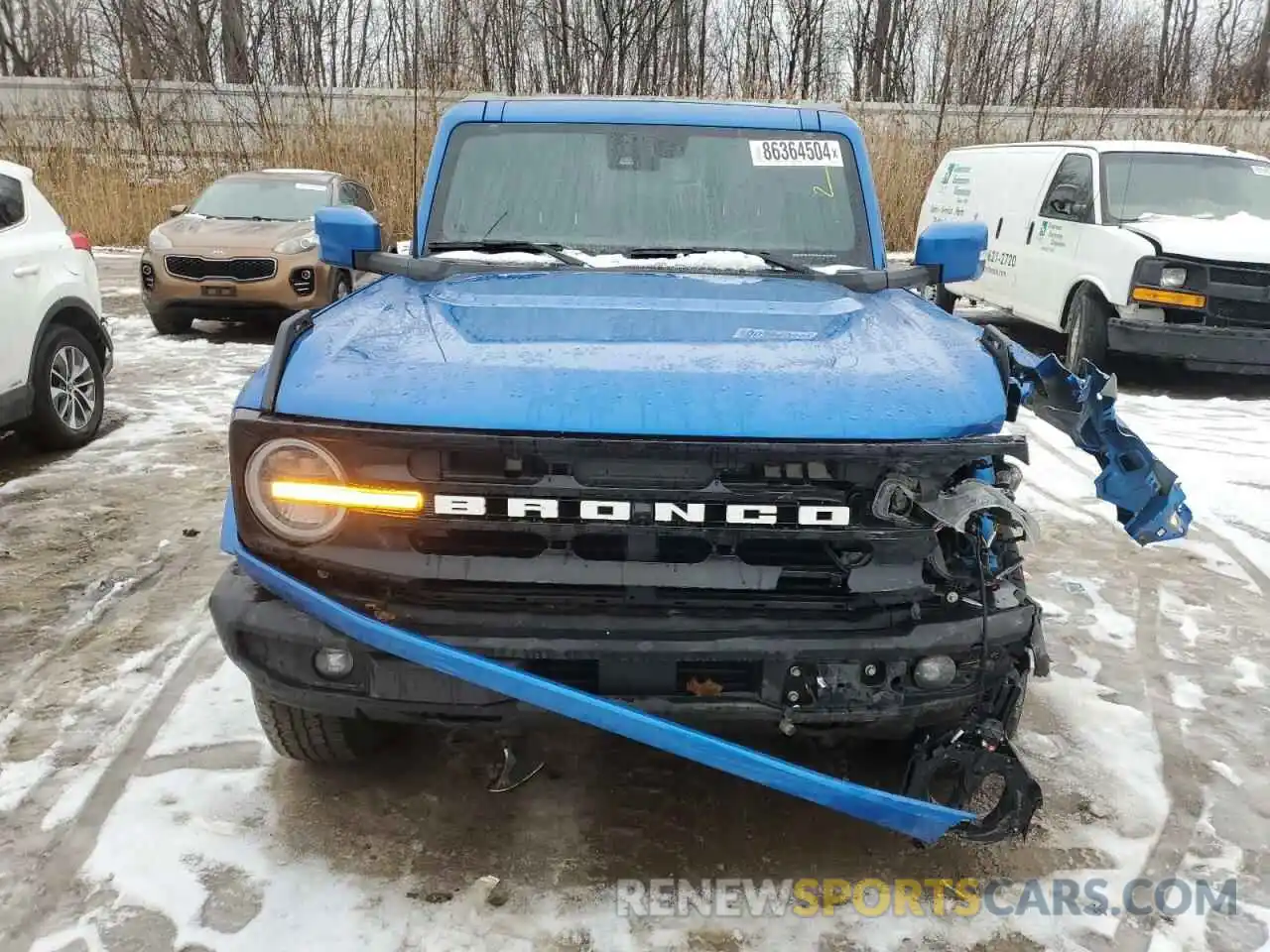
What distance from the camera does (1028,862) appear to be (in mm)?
2598

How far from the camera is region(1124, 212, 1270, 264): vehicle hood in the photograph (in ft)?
24.2

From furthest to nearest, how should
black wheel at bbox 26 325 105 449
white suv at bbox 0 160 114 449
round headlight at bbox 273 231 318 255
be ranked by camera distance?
round headlight at bbox 273 231 318 255 < black wheel at bbox 26 325 105 449 < white suv at bbox 0 160 114 449

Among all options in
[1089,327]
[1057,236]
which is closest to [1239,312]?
[1089,327]

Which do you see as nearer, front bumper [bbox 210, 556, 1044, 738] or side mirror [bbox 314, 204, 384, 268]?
front bumper [bbox 210, 556, 1044, 738]

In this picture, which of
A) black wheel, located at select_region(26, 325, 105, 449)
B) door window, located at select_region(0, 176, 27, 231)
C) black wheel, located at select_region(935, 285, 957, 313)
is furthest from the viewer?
black wheel, located at select_region(935, 285, 957, 313)

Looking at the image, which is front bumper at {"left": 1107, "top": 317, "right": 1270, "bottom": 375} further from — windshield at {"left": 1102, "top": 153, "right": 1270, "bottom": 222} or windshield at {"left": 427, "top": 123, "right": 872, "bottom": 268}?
windshield at {"left": 427, "top": 123, "right": 872, "bottom": 268}

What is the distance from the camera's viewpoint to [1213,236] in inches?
299

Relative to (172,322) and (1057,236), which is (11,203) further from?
(1057,236)

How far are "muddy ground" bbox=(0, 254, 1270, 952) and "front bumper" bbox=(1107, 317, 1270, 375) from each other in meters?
3.74

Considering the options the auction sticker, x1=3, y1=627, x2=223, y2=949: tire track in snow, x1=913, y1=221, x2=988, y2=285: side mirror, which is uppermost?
the auction sticker

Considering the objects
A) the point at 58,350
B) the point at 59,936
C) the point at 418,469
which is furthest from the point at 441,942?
the point at 58,350

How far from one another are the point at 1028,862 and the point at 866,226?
2209 mm

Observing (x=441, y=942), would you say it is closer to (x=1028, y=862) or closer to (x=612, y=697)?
(x=612, y=697)

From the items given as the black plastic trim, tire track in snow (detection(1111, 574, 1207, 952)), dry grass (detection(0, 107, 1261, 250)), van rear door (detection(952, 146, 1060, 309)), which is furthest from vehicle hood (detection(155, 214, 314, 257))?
tire track in snow (detection(1111, 574, 1207, 952))
